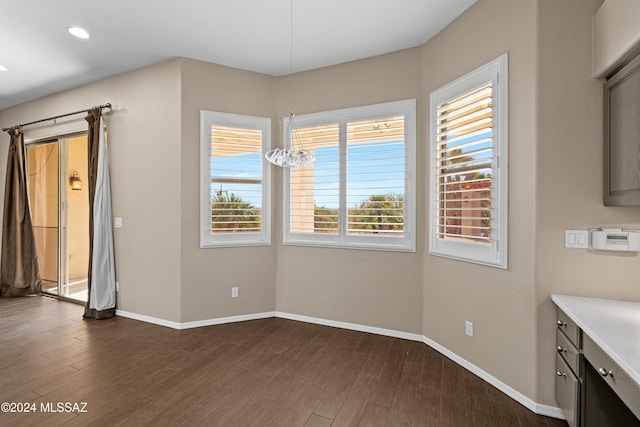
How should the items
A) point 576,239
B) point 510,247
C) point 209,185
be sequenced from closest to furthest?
point 576,239 < point 510,247 < point 209,185

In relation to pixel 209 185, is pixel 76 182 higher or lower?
higher

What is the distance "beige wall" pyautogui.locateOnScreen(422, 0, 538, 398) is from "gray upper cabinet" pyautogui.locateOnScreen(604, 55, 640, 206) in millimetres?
384

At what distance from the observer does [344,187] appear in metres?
3.78

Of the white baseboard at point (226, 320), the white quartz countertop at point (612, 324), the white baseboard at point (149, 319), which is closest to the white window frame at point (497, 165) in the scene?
the white quartz countertop at point (612, 324)

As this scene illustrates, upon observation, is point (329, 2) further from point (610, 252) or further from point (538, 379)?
point (538, 379)

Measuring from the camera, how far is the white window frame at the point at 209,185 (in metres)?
3.84

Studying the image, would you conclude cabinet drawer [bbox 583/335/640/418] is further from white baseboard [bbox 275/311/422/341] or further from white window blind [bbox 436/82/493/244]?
white baseboard [bbox 275/311/422/341]

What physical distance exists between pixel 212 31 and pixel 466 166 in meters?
2.65

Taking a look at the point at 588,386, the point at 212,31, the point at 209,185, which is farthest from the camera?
the point at 209,185

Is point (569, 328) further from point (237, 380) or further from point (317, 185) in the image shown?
point (317, 185)

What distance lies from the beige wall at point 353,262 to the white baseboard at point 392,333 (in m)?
0.06

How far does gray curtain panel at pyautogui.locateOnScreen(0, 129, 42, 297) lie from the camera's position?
5.22 metres

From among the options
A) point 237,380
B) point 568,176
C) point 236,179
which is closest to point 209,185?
point 236,179

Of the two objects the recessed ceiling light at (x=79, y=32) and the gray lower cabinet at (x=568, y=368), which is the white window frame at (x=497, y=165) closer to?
the gray lower cabinet at (x=568, y=368)
